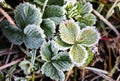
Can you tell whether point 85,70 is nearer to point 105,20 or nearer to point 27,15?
point 105,20

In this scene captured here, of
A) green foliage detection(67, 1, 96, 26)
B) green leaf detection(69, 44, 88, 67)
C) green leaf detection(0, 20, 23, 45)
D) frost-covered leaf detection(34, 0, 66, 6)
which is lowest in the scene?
green leaf detection(69, 44, 88, 67)

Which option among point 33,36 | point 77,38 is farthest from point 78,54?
point 33,36

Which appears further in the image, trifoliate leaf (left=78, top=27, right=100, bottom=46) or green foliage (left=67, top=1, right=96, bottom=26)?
green foliage (left=67, top=1, right=96, bottom=26)

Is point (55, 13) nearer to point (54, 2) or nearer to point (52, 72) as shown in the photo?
point (54, 2)

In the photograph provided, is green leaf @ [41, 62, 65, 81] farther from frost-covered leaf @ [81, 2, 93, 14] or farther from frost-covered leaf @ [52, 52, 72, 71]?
frost-covered leaf @ [81, 2, 93, 14]

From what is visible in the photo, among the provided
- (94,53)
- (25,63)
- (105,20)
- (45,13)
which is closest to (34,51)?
(25,63)

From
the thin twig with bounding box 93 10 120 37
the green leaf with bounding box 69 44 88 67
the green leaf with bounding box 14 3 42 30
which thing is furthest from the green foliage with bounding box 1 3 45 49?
the thin twig with bounding box 93 10 120 37
